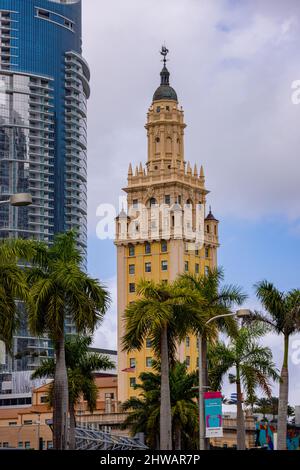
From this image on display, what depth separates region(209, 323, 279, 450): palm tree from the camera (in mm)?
A: 66375

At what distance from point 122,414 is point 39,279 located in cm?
5545

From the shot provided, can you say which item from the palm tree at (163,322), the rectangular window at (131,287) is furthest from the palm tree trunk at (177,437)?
the rectangular window at (131,287)

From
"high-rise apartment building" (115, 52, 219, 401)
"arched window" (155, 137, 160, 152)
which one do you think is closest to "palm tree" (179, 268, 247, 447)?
"high-rise apartment building" (115, 52, 219, 401)

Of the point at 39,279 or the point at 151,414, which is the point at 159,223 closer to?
the point at 151,414

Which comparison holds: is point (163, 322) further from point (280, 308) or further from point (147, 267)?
point (147, 267)

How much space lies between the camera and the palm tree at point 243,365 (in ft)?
218

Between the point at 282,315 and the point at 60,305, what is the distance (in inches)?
476

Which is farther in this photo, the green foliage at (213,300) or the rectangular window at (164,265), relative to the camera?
the rectangular window at (164,265)

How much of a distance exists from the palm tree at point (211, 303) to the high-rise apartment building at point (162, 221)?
95.7 metres

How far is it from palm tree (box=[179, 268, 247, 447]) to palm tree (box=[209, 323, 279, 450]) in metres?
4.63

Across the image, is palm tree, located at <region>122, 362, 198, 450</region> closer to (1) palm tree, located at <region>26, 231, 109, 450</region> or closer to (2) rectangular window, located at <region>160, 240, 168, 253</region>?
(1) palm tree, located at <region>26, 231, 109, 450</region>

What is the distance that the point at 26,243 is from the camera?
51969 millimetres

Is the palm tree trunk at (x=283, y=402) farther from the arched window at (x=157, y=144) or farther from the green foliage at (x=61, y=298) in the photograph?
the arched window at (x=157, y=144)
